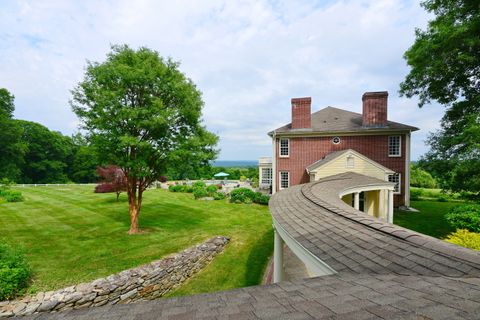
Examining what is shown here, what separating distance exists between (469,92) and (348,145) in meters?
7.30

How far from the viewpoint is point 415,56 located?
1202 centimetres

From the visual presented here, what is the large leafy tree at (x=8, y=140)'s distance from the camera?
32219mm

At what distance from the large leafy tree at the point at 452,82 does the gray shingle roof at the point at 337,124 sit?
3512 millimetres

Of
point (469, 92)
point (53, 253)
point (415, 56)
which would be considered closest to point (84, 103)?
point (53, 253)

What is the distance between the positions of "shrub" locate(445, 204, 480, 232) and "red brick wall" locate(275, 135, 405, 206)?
7551mm

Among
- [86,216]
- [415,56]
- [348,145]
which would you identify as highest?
[415,56]

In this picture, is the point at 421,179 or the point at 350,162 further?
the point at 421,179

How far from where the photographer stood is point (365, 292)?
6.40 ft

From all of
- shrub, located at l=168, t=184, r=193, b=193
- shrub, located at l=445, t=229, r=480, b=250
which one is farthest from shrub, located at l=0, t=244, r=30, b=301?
shrub, located at l=168, t=184, r=193, b=193

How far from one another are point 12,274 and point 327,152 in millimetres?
18412

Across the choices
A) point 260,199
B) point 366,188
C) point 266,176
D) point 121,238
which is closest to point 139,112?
point 121,238

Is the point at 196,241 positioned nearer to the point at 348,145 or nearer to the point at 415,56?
the point at 348,145

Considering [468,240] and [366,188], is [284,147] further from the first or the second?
[468,240]

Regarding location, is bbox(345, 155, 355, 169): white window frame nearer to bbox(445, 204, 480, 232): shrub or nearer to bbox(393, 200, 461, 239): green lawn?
bbox(393, 200, 461, 239): green lawn
